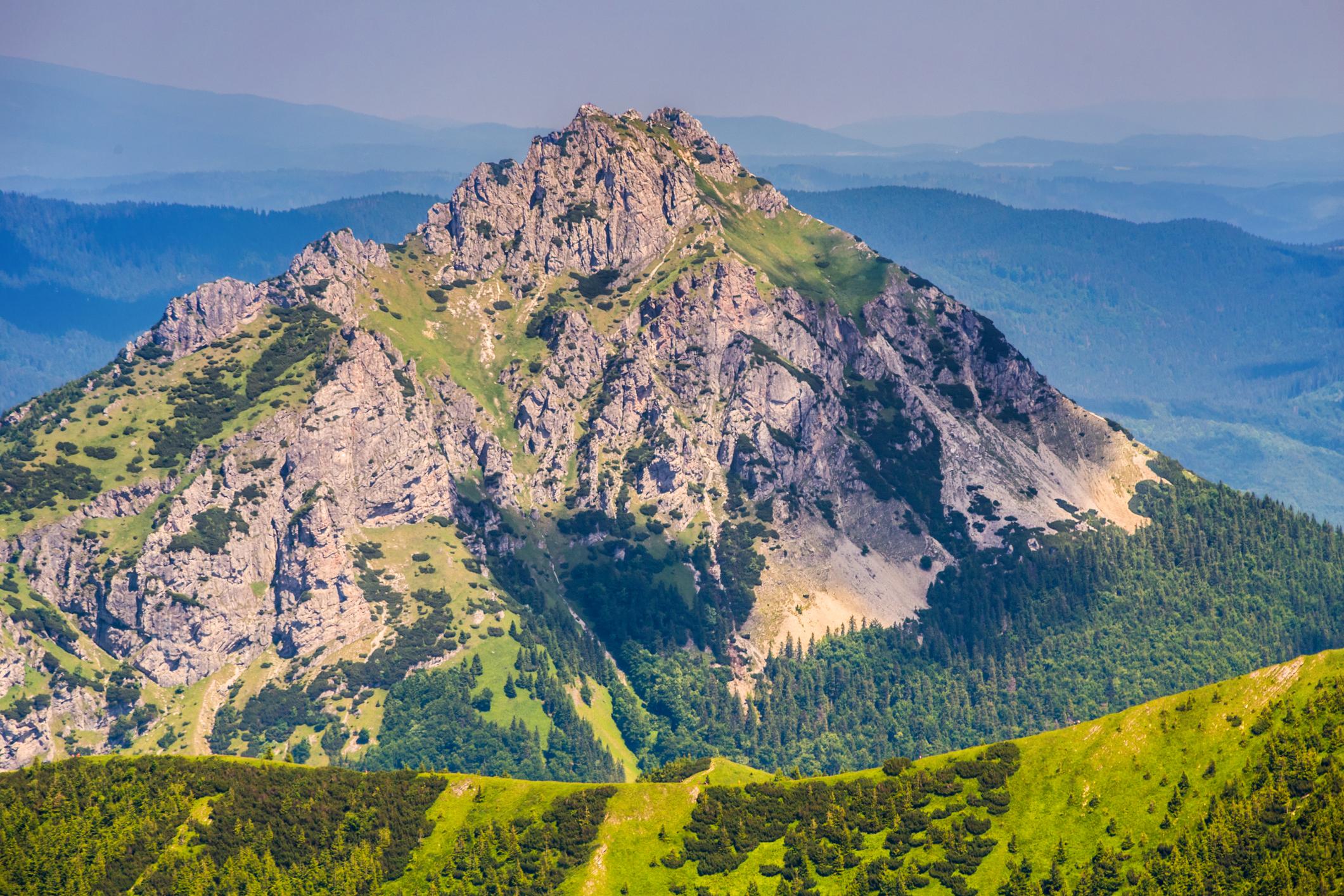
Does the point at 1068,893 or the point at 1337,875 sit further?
the point at 1068,893

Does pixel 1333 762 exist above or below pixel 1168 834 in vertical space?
above

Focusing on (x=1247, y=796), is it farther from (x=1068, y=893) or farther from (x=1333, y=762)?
(x=1068, y=893)

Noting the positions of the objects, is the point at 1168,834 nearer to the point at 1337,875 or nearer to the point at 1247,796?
the point at 1247,796

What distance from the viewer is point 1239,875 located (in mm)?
182750

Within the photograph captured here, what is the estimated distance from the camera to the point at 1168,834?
19662cm

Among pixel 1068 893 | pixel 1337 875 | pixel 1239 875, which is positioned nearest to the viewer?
pixel 1337 875

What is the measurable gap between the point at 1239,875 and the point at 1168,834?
576 inches

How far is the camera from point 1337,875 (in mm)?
166875

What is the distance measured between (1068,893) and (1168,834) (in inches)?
647

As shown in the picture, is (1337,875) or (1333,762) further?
(1333,762)

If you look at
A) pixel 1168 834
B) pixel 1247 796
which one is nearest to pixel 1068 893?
pixel 1168 834

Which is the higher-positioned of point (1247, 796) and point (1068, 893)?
point (1247, 796)

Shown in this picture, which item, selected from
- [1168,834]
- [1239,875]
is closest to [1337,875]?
[1239,875]

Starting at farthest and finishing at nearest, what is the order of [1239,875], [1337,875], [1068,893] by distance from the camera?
[1068,893]
[1239,875]
[1337,875]
